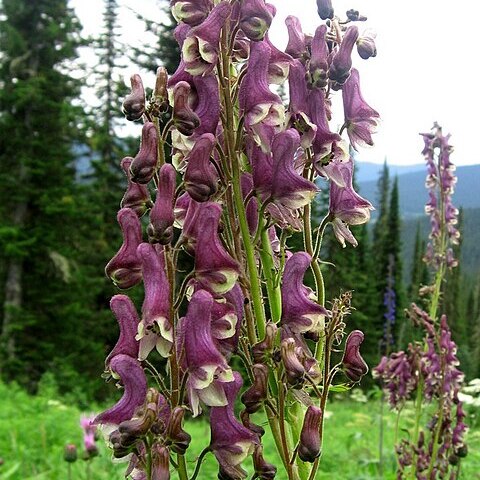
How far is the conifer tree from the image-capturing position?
19.0m

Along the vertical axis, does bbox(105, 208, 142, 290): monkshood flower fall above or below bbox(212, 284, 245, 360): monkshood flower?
above

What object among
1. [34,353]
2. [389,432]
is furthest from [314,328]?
[34,353]

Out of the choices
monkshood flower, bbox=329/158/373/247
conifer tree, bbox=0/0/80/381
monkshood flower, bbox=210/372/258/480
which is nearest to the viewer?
monkshood flower, bbox=210/372/258/480

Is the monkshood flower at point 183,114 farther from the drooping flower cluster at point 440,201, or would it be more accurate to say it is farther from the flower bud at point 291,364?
the drooping flower cluster at point 440,201

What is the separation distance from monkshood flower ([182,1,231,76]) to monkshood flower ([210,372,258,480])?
824 millimetres

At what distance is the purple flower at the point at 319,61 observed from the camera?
6.12 ft

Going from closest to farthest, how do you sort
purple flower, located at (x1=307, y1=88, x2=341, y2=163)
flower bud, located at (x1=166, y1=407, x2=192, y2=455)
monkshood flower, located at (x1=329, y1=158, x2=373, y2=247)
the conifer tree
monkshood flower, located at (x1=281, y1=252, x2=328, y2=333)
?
flower bud, located at (x1=166, y1=407, x2=192, y2=455) < monkshood flower, located at (x1=281, y1=252, x2=328, y2=333) < purple flower, located at (x1=307, y1=88, x2=341, y2=163) < monkshood flower, located at (x1=329, y1=158, x2=373, y2=247) < the conifer tree

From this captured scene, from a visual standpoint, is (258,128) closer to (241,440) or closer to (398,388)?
(241,440)

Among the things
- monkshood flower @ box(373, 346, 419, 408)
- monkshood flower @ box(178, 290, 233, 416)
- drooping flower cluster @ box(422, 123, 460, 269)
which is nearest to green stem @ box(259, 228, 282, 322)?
monkshood flower @ box(178, 290, 233, 416)

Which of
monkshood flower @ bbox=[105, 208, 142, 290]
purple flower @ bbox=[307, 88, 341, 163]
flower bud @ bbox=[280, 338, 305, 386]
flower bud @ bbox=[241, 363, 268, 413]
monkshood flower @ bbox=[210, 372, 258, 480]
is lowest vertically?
monkshood flower @ bbox=[210, 372, 258, 480]

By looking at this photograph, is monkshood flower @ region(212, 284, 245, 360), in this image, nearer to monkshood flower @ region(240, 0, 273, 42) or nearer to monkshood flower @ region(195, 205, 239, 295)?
monkshood flower @ region(195, 205, 239, 295)

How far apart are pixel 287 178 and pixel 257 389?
1.85 feet

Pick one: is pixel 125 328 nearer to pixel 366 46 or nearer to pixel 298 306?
pixel 298 306

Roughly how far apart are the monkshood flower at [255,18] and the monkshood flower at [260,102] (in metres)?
0.09
